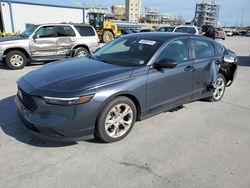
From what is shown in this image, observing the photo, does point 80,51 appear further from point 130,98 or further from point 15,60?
point 130,98

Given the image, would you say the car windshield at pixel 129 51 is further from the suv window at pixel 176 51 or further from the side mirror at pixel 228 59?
the side mirror at pixel 228 59

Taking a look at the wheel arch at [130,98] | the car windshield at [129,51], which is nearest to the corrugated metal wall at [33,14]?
the car windshield at [129,51]

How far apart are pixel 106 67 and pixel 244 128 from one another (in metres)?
2.64

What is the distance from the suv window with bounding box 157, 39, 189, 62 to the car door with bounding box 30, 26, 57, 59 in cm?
610

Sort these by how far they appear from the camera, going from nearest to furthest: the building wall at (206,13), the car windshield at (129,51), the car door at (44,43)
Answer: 1. the car windshield at (129,51)
2. the car door at (44,43)
3. the building wall at (206,13)

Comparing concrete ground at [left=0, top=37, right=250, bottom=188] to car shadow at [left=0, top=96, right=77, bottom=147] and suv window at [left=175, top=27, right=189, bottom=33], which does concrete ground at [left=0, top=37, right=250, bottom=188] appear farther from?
suv window at [left=175, top=27, right=189, bottom=33]

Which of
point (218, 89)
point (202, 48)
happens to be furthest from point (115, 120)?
point (218, 89)

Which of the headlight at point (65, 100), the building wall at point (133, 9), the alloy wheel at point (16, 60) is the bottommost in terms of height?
the alloy wheel at point (16, 60)

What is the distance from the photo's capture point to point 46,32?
29.6 ft

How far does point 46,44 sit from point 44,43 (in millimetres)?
81

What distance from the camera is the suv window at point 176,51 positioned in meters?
4.00

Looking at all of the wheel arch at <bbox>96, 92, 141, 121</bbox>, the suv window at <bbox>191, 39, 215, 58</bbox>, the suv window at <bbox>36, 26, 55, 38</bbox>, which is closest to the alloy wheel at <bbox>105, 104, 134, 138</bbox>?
the wheel arch at <bbox>96, 92, 141, 121</bbox>

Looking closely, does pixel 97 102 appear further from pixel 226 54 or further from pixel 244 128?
pixel 226 54

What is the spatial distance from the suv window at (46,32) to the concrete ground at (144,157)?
5.24 meters
